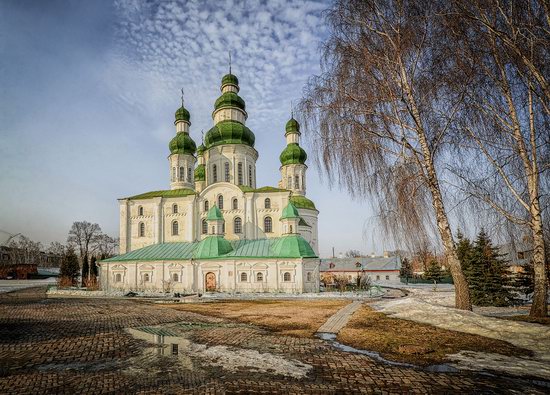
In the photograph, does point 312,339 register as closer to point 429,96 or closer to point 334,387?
point 334,387

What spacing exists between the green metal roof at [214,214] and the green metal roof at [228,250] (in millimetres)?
1832

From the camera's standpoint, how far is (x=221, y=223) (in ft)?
112

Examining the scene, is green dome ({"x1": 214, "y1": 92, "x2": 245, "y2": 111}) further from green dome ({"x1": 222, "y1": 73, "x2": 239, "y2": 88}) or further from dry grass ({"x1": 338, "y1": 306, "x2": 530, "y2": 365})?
dry grass ({"x1": 338, "y1": 306, "x2": 530, "y2": 365})

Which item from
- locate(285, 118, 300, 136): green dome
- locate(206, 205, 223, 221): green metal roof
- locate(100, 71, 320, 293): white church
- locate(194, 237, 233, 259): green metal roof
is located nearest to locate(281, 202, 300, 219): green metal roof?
locate(100, 71, 320, 293): white church

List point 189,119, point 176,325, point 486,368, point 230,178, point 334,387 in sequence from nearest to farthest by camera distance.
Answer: point 334,387 < point 486,368 < point 176,325 < point 230,178 < point 189,119

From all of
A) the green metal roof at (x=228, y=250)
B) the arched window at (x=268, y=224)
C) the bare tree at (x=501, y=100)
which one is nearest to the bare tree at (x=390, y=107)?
the bare tree at (x=501, y=100)

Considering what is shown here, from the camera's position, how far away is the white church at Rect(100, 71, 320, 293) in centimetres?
3128

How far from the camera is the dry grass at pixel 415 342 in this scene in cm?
798

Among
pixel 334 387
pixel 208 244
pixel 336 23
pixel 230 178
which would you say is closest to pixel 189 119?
pixel 230 178

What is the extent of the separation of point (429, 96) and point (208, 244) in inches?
1002

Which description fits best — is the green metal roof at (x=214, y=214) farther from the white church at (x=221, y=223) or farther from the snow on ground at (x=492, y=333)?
the snow on ground at (x=492, y=333)

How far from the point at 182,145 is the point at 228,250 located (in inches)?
638

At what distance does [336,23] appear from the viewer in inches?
453

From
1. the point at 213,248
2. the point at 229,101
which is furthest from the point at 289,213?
the point at 229,101
